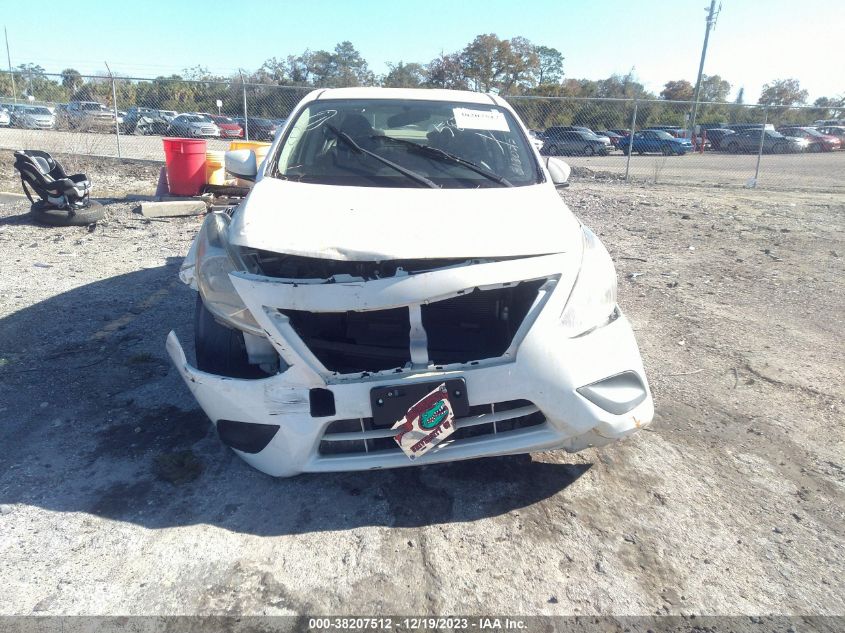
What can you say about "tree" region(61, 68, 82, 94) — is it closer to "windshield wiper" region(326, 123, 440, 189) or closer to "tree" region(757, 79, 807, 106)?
"windshield wiper" region(326, 123, 440, 189)

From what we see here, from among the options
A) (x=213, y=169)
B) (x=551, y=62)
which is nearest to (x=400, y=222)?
(x=213, y=169)

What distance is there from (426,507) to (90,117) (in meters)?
15.5

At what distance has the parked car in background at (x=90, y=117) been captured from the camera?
574 inches

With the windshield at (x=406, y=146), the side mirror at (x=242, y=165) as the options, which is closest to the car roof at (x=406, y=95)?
the windshield at (x=406, y=146)

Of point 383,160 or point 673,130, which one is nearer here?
point 383,160

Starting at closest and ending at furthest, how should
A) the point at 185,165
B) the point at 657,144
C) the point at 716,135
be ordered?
1. the point at 185,165
2. the point at 657,144
3. the point at 716,135

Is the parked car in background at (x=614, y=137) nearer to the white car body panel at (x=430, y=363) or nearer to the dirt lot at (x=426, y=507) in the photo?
the dirt lot at (x=426, y=507)

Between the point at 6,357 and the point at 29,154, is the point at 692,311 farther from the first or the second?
the point at 29,154

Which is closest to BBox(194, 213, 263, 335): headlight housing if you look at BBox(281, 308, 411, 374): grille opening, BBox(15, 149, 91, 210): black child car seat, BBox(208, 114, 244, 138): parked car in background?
BBox(281, 308, 411, 374): grille opening

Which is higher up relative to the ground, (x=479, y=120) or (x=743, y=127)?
(x=743, y=127)

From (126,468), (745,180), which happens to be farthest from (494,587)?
(745,180)

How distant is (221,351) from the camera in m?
2.89

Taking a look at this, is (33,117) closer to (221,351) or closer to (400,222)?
(221,351)

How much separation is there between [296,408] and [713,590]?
5.76ft
